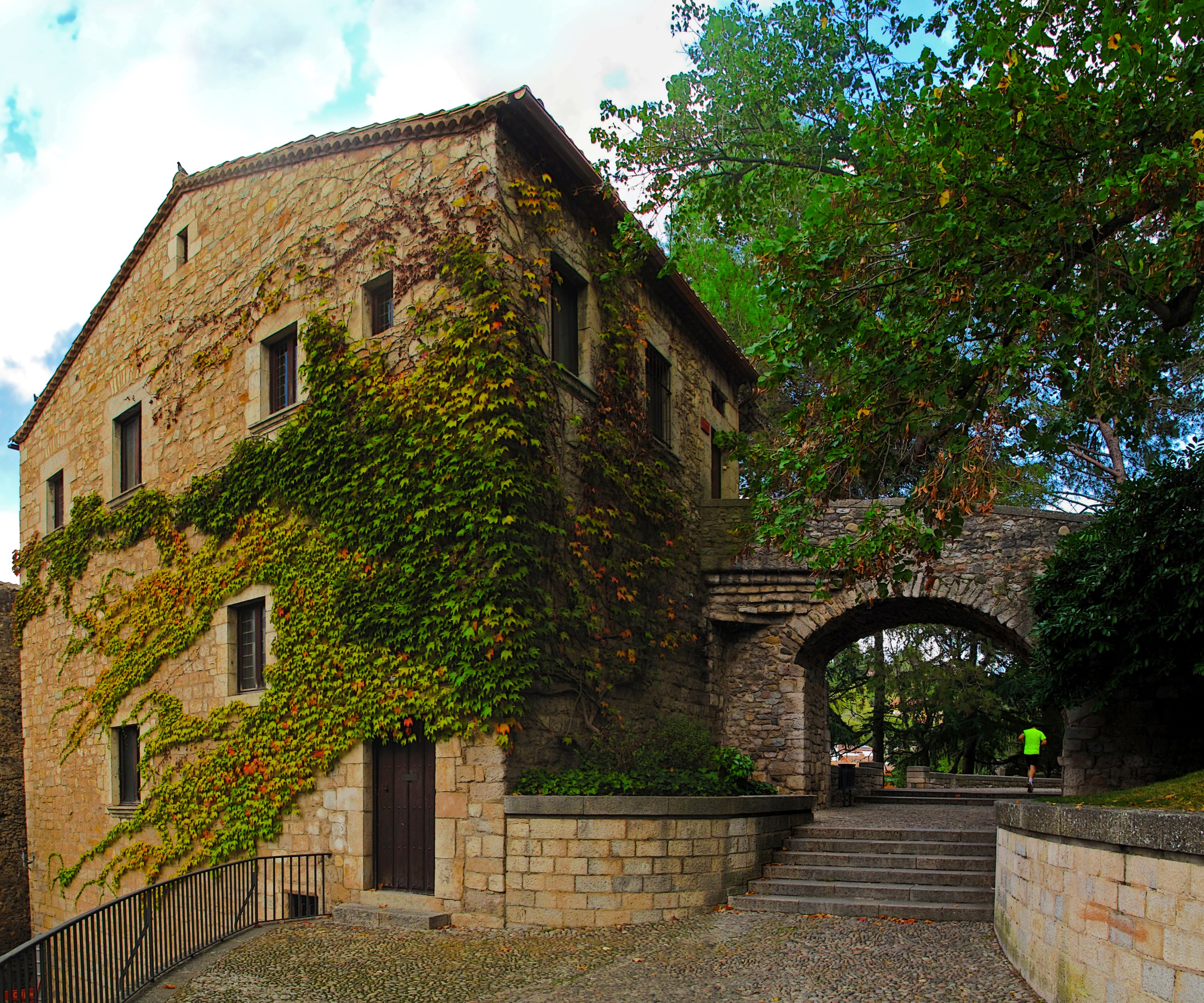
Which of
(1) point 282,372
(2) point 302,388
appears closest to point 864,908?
(2) point 302,388

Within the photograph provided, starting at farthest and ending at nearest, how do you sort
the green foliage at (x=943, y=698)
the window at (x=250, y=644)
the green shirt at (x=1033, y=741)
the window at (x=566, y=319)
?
1. the green foliage at (x=943, y=698)
2. the green shirt at (x=1033, y=741)
3. the window at (x=250, y=644)
4. the window at (x=566, y=319)

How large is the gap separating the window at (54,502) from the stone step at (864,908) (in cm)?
1284

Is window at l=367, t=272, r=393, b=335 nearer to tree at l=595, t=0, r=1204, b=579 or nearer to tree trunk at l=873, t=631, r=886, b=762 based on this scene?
tree at l=595, t=0, r=1204, b=579

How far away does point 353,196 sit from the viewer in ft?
37.8

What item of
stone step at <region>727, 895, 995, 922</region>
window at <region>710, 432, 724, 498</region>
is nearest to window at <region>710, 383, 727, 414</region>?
window at <region>710, 432, 724, 498</region>

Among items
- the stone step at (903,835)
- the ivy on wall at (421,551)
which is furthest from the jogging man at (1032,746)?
the ivy on wall at (421,551)

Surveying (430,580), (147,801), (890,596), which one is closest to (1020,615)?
(890,596)

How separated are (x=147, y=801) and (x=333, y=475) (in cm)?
518

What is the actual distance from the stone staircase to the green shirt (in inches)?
234

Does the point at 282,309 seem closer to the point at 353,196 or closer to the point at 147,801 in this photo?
the point at 353,196

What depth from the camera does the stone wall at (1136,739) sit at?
12.6 meters

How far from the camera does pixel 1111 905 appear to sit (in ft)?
17.3

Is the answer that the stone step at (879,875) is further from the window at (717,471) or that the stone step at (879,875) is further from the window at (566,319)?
the window at (717,471)

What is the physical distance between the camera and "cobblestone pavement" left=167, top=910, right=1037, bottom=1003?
6.62 m
